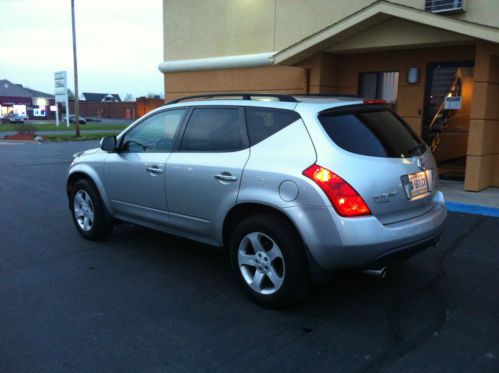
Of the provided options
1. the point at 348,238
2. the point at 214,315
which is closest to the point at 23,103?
the point at 214,315

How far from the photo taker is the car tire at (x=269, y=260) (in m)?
3.67

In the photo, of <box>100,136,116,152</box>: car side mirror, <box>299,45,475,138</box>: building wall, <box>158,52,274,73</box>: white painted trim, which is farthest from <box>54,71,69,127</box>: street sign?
<box>100,136,116,152</box>: car side mirror

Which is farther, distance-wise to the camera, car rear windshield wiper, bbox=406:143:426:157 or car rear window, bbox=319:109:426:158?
car rear windshield wiper, bbox=406:143:426:157

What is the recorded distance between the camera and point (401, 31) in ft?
29.5

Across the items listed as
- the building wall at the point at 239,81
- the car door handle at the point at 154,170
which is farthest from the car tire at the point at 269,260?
the building wall at the point at 239,81

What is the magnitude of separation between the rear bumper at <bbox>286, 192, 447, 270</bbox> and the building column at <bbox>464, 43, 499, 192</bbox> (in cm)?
586

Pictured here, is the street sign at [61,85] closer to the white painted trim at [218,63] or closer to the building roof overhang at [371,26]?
the white painted trim at [218,63]

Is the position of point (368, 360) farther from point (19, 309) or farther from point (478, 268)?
point (19, 309)

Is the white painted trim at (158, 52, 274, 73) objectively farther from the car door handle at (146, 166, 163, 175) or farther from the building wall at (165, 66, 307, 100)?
the car door handle at (146, 166, 163, 175)

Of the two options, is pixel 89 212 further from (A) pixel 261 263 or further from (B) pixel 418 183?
(B) pixel 418 183

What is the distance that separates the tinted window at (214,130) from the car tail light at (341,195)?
956 millimetres

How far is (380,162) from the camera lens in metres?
3.67

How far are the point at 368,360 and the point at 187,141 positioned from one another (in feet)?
8.54

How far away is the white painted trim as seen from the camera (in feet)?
39.1
